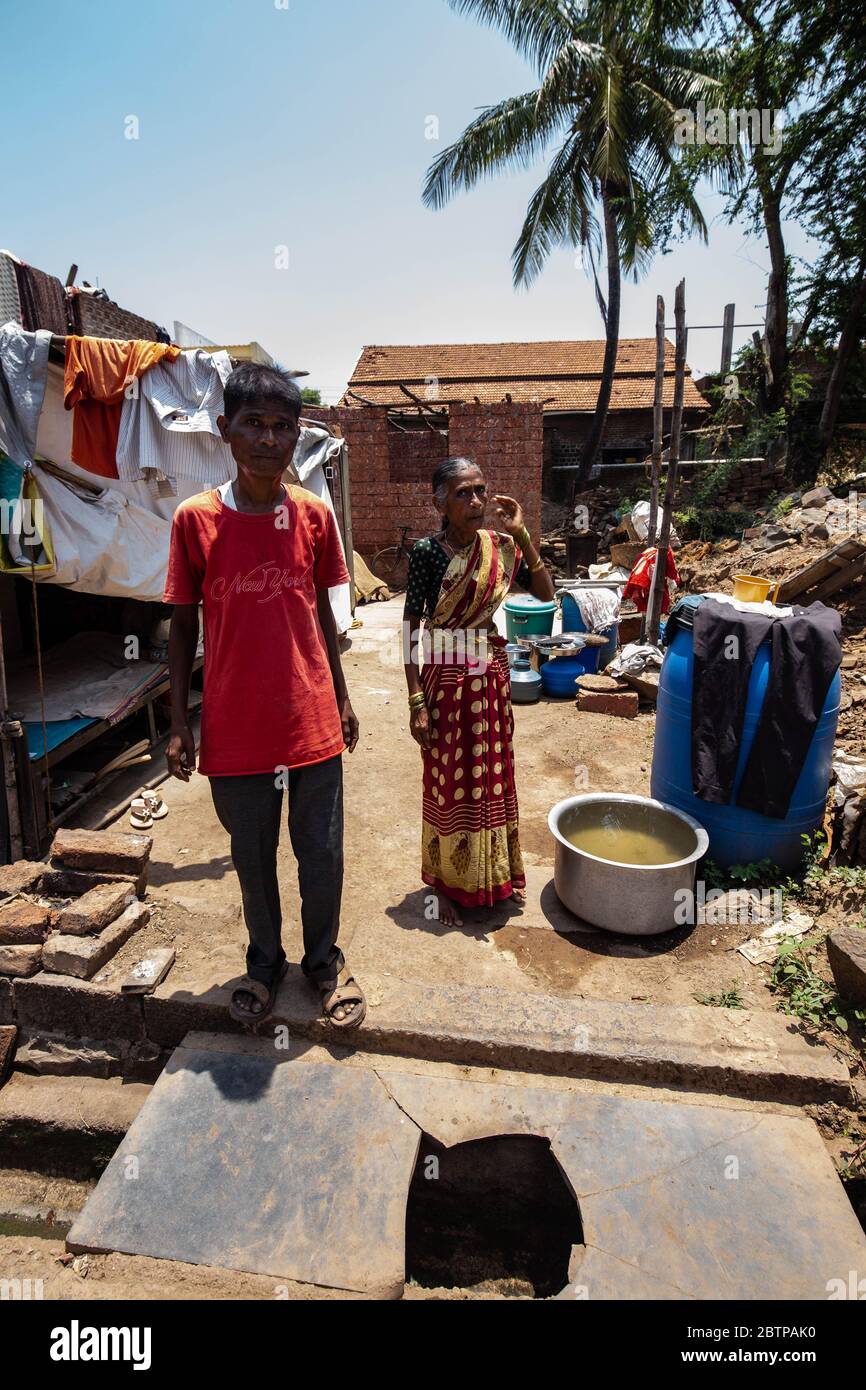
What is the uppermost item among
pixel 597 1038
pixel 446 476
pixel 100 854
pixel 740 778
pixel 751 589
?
pixel 446 476

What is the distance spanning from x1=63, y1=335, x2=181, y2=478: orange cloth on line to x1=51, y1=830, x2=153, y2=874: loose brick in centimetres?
227

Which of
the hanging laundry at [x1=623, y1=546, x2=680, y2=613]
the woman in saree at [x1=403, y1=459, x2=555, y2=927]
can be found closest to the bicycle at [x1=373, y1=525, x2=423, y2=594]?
the hanging laundry at [x1=623, y1=546, x2=680, y2=613]

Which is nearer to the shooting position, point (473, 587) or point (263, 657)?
point (263, 657)

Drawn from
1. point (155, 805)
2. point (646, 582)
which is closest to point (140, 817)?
point (155, 805)

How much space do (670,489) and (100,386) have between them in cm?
479

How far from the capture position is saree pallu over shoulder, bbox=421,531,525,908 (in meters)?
2.91

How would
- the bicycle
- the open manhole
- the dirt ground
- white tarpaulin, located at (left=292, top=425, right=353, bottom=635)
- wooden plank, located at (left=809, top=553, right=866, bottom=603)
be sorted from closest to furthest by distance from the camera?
the open manhole, the dirt ground, wooden plank, located at (left=809, top=553, right=866, bottom=603), white tarpaulin, located at (left=292, top=425, right=353, bottom=635), the bicycle

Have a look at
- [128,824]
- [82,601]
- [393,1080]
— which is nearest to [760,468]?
[82,601]

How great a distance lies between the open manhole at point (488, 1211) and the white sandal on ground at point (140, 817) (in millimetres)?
2711

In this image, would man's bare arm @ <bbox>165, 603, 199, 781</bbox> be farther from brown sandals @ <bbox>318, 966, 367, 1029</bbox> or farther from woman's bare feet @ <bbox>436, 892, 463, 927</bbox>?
woman's bare feet @ <bbox>436, 892, 463, 927</bbox>

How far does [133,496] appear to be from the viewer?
4.58 metres

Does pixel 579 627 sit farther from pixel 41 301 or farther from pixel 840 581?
pixel 41 301

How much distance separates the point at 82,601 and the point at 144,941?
12.5 ft

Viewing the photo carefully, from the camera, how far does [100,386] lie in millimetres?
4070
